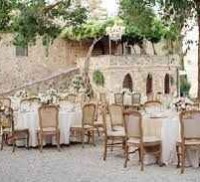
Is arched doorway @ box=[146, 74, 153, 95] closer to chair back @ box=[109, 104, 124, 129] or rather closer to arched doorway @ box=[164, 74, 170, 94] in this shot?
arched doorway @ box=[164, 74, 170, 94]

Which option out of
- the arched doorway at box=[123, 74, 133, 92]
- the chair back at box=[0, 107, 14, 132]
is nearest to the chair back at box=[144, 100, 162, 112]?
the chair back at box=[0, 107, 14, 132]

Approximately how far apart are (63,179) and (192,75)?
104ft

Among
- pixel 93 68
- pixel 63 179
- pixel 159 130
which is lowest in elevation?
pixel 63 179

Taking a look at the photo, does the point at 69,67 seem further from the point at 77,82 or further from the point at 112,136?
the point at 112,136

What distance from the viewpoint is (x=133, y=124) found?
9.74 m

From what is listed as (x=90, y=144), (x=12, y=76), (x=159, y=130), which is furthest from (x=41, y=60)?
(x=159, y=130)

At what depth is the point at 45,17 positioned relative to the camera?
14469 millimetres

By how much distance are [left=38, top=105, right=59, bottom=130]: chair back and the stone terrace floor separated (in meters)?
0.50

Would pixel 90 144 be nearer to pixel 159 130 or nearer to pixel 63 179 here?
pixel 159 130

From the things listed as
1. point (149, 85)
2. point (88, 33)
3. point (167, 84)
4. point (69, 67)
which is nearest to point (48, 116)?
point (88, 33)

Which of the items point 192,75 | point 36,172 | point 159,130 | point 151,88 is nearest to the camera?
point 36,172

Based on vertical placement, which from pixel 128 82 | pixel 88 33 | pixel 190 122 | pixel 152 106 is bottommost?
pixel 190 122

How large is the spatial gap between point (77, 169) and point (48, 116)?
2.31 metres

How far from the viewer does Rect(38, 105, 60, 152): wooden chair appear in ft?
38.2
